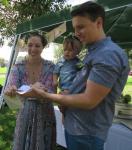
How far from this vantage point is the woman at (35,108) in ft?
9.43

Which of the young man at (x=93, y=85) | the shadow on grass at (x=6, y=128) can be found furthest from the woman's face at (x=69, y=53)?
the shadow on grass at (x=6, y=128)

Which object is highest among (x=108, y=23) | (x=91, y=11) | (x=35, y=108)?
(x=108, y=23)

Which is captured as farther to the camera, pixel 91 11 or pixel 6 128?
pixel 6 128

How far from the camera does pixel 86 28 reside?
177cm

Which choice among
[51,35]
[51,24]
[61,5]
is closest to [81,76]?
[51,35]

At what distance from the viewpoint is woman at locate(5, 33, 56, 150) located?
2874mm

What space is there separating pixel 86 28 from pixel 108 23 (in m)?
3.85

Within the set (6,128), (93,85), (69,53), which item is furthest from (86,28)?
(6,128)

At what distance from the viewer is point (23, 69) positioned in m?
3.02

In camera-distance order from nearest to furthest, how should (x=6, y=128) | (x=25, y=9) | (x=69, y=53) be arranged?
(x=69, y=53)
(x=6, y=128)
(x=25, y=9)

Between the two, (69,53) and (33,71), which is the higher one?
(69,53)

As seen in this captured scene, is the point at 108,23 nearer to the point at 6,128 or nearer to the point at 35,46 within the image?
the point at 6,128

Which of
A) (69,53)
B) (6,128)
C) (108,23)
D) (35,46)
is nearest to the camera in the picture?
(69,53)

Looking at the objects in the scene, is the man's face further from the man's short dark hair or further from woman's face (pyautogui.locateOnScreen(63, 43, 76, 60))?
woman's face (pyautogui.locateOnScreen(63, 43, 76, 60))
